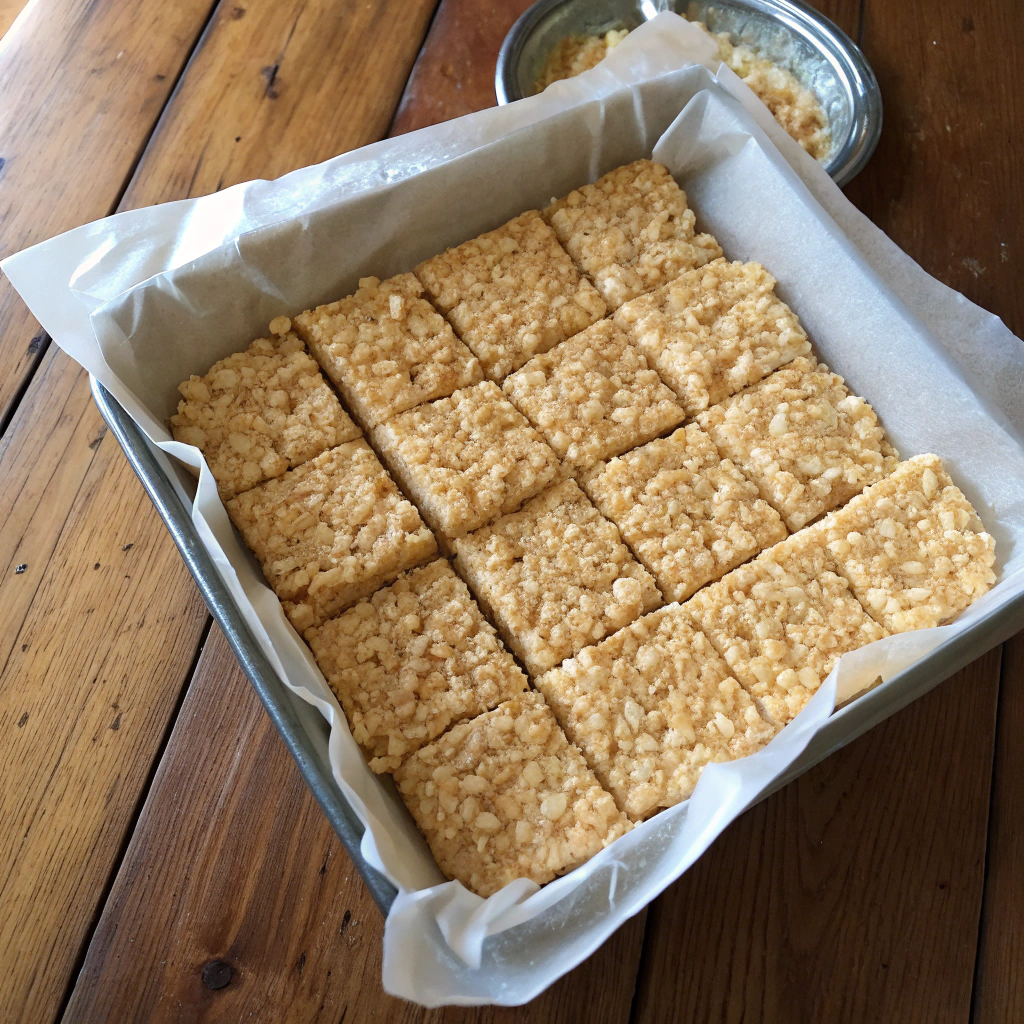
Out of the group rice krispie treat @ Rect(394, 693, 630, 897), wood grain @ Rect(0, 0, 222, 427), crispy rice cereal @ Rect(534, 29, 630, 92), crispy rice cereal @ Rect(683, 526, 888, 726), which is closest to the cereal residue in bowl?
crispy rice cereal @ Rect(534, 29, 630, 92)

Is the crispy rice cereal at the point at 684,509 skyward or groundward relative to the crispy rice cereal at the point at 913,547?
skyward

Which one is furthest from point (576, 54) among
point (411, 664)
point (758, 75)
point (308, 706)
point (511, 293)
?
point (308, 706)

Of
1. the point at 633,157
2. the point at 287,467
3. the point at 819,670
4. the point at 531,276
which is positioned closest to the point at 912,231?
the point at 633,157

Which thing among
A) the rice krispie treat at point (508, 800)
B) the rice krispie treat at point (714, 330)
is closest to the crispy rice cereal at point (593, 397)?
the rice krispie treat at point (714, 330)

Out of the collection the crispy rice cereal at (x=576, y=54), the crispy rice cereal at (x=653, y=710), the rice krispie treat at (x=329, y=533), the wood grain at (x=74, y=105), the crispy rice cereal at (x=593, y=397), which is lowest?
the crispy rice cereal at (x=653, y=710)

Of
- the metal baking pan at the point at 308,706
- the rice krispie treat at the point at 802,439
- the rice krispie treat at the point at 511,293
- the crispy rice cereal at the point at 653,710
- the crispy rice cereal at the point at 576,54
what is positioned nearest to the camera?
the metal baking pan at the point at 308,706

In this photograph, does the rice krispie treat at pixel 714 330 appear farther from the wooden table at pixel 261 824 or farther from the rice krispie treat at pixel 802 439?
the wooden table at pixel 261 824
